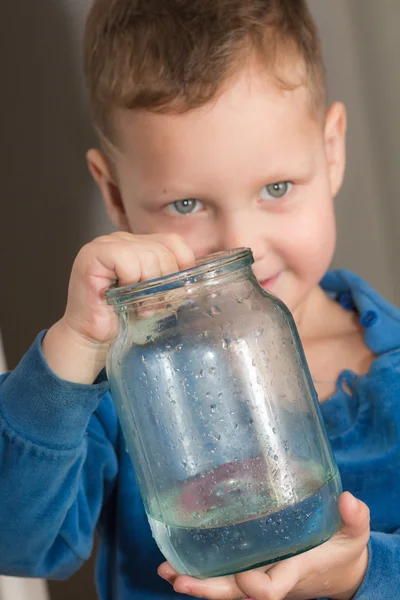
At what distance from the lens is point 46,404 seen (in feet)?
2.36

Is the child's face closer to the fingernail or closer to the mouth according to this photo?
the mouth

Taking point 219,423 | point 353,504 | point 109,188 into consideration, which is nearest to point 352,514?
point 353,504

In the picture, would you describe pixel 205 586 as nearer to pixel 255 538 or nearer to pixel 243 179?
pixel 255 538

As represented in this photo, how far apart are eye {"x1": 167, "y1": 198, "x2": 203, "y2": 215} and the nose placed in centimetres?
3

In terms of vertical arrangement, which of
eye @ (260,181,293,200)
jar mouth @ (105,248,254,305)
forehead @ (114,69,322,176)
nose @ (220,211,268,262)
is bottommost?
nose @ (220,211,268,262)

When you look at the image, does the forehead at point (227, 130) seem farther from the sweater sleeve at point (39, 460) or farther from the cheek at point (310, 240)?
the sweater sleeve at point (39, 460)

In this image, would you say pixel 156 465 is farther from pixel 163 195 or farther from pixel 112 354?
pixel 163 195

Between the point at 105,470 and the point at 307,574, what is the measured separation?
1.00ft

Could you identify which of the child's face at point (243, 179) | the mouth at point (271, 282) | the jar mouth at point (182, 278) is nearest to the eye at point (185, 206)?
the child's face at point (243, 179)

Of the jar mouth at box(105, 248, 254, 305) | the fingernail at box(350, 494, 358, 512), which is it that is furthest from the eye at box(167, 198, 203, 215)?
the fingernail at box(350, 494, 358, 512)

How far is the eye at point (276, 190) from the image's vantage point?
0.81 meters

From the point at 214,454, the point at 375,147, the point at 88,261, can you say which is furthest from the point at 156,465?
the point at 375,147

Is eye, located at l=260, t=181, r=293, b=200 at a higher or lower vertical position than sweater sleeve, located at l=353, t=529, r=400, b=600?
higher

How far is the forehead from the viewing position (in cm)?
76
